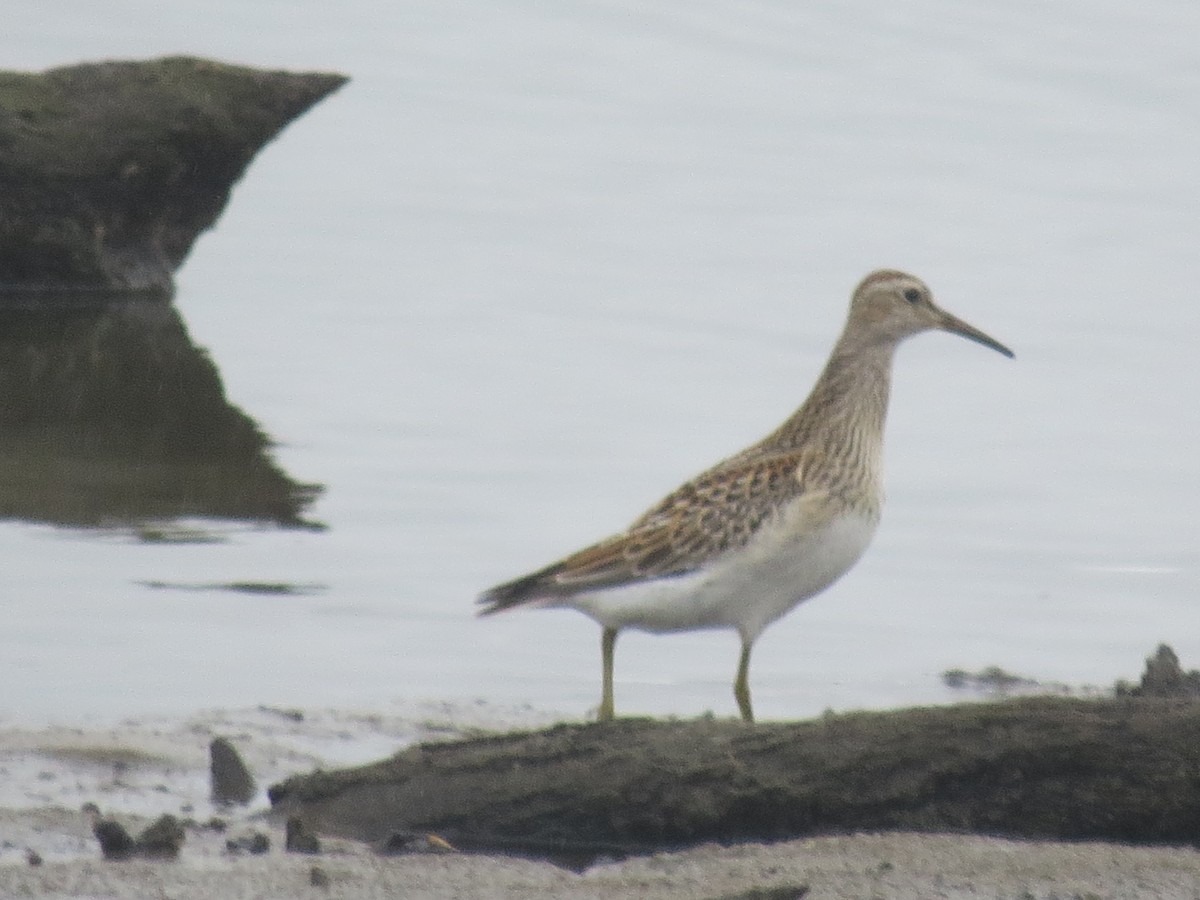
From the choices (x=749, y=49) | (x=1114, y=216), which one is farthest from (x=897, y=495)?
(x=749, y=49)

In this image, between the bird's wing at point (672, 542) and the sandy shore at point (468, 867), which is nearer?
the sandy shore at point (468, 867)

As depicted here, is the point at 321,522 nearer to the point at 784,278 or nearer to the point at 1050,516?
the point at 1050,516

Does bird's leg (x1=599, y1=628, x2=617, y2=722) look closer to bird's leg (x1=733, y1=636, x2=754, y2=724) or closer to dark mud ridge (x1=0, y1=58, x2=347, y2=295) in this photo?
bird's leg (x1=733, y1=636, x2=754, y2=724)

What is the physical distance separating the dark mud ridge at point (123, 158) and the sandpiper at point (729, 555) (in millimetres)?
6708

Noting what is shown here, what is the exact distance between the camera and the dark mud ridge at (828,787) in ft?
22.7

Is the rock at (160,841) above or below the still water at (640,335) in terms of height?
below

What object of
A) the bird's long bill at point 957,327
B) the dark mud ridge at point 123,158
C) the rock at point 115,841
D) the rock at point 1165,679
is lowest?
the rock at point 115,841

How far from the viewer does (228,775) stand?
7418mm

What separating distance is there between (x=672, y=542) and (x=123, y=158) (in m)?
7.11

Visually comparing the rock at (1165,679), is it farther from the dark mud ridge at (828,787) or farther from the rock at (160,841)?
the rock at (160,841)

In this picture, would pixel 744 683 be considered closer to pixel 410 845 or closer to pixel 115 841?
pixel 410 845

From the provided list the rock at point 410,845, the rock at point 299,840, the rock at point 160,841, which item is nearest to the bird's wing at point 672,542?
the rock at point 410,845

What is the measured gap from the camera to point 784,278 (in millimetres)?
16422

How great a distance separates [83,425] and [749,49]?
12118 mm
